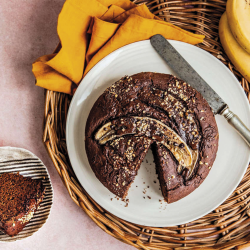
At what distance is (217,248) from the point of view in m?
2.37

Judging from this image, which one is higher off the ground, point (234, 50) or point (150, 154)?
point (234, 50)

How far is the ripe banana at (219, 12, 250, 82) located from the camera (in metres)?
2.25

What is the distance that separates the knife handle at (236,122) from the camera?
2.19 metres

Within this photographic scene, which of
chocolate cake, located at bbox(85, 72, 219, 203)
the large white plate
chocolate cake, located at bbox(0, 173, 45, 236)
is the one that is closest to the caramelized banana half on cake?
chocolate cake, located at bbox(85, 72, 219, 203)

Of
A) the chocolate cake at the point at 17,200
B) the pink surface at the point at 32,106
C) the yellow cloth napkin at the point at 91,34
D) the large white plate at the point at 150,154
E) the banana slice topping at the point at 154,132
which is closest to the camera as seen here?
the banana slice topping at the point at 154,132

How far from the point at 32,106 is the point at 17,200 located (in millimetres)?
948

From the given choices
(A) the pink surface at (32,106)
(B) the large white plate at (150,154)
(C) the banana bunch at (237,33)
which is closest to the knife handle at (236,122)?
(B) the large white plate at (150,154)

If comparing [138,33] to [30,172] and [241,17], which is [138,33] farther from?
[30,172]

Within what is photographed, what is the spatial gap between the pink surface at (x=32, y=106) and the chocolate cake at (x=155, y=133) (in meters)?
0.86

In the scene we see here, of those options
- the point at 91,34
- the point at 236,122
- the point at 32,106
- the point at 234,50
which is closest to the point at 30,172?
the point at 32,106

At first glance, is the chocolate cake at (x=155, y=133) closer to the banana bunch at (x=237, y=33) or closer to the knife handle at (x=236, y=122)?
the knife handle at (x=236, y=122)

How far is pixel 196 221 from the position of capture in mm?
2449

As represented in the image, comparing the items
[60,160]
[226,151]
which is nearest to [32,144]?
[60,160]

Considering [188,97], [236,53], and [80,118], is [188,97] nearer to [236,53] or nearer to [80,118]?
[236,53]
